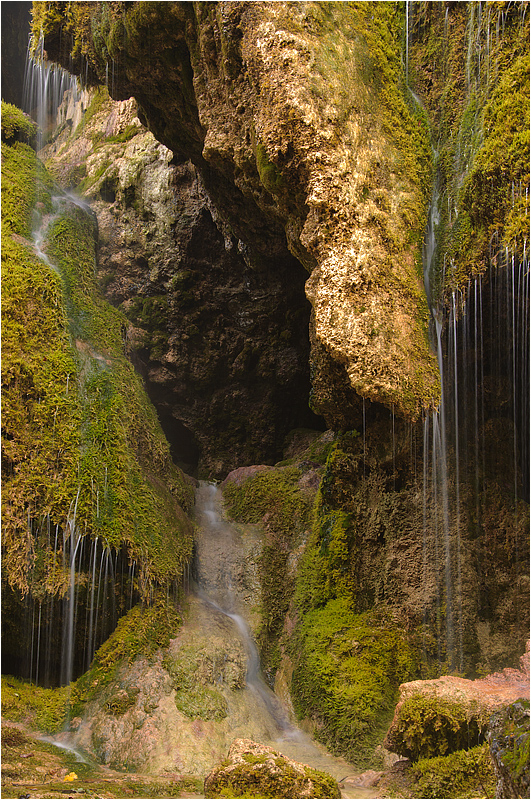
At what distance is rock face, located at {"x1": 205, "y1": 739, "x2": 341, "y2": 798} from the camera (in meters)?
5.14

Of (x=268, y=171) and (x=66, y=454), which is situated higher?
(x=268, y=171)

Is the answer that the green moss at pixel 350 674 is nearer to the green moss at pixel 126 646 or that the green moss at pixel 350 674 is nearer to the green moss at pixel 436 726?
the green moss at pixel 436 726

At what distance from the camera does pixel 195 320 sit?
14.3 m

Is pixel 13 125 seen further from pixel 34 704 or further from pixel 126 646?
pixel 34 704

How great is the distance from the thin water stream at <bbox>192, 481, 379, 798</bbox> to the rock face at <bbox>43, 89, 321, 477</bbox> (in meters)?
2.36

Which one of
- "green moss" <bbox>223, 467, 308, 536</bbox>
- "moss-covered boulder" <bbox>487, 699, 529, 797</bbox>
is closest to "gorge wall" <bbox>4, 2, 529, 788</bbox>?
"green moss" <bbox>223, 467, 308, 536</bbox>

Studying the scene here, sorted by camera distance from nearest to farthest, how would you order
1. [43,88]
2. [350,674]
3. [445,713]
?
[445,713] < [350,674] < [43,88]

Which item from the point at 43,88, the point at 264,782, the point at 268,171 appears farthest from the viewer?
the point at 43,88

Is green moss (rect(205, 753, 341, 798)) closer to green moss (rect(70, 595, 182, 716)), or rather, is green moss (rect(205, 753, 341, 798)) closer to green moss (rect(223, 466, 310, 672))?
green moss (rect(70, 595, 182, 716))

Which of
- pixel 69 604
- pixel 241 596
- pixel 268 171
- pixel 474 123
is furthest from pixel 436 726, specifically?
pixel 474 123

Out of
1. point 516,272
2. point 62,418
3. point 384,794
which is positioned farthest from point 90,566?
point 516,272

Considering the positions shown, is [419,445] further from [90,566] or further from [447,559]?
[90,566]

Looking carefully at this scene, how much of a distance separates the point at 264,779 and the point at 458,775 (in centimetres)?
197

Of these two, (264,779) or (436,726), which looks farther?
(436,726)
